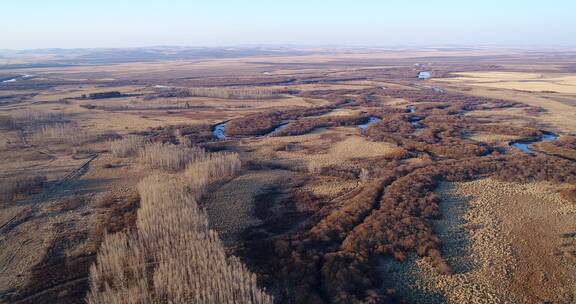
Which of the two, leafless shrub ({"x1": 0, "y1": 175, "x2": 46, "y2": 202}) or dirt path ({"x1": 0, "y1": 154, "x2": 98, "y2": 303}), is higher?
leafless shrub ({"x1": 0, "y1": 175, "x2": 46, "y2": 202})

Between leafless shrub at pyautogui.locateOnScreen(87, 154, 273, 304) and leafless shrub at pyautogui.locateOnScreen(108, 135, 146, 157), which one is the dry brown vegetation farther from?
leafless shrub at pyautogui.locateOnScreen(87, 154, 273, 304)

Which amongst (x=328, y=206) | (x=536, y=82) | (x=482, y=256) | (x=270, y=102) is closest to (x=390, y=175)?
(x=328, y=206)

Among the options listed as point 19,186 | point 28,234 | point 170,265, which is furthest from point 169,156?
point 170,265

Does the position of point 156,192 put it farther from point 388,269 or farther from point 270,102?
A: point 270,102

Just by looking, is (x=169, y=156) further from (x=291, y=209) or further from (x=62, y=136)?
(x=62, y=136)

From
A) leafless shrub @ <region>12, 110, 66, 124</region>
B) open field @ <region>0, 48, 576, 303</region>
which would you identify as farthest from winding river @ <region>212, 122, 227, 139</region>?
leafless shrub @ <region>12, 110, 66, 124</region>

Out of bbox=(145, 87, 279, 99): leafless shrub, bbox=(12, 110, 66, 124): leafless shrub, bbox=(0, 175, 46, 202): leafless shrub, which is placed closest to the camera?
bbox=(0, 175, 46, 202): leafless shrub
